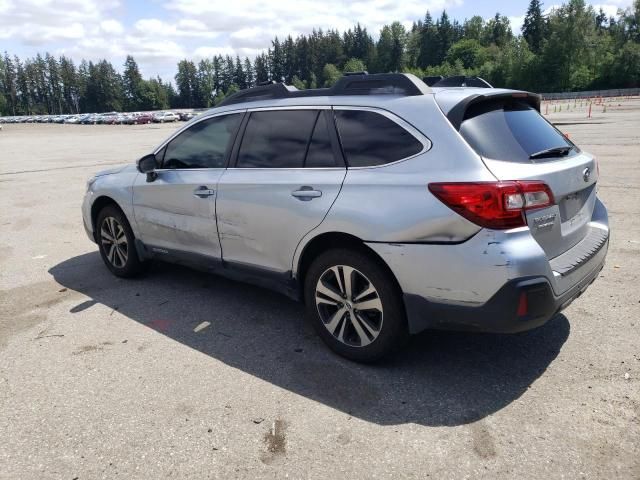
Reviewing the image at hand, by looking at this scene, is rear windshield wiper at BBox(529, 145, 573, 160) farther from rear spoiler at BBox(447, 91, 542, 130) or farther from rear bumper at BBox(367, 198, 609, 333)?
rear bumper at BBox(367, 198, 609, 333)

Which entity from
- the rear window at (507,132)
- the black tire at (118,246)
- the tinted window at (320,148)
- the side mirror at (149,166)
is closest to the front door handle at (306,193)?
the tinted window at (320,148)

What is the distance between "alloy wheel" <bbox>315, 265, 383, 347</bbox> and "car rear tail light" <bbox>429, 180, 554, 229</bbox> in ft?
2.53

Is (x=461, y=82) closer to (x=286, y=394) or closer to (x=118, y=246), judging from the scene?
(x=286, y=394)

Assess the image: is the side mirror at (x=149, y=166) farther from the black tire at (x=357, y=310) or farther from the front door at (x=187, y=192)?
the black tire at (x=357, y=310)

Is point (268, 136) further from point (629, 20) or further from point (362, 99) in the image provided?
point (629, 20)

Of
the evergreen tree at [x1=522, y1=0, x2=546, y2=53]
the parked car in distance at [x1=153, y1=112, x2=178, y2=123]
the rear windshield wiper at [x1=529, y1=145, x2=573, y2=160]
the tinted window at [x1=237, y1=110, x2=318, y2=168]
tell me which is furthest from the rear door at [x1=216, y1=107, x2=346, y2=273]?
the evergreen tree at [x1=522, y1=0, x2=546, y2=53]

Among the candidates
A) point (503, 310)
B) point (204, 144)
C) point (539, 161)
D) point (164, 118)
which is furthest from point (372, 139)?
point (164, 118)

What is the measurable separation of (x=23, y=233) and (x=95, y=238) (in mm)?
2839

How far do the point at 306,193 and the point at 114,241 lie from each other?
284cm

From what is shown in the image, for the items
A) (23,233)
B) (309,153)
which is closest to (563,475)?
(309,153)

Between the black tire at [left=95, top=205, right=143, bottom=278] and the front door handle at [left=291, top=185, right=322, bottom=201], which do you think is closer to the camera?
the front door handle at [left=291, top=185, right=322, bottom=201]

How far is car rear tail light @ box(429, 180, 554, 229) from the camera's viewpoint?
2.77 m

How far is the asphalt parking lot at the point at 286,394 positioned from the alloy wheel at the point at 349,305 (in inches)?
8.7

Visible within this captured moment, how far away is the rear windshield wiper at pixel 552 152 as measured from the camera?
3123mm
